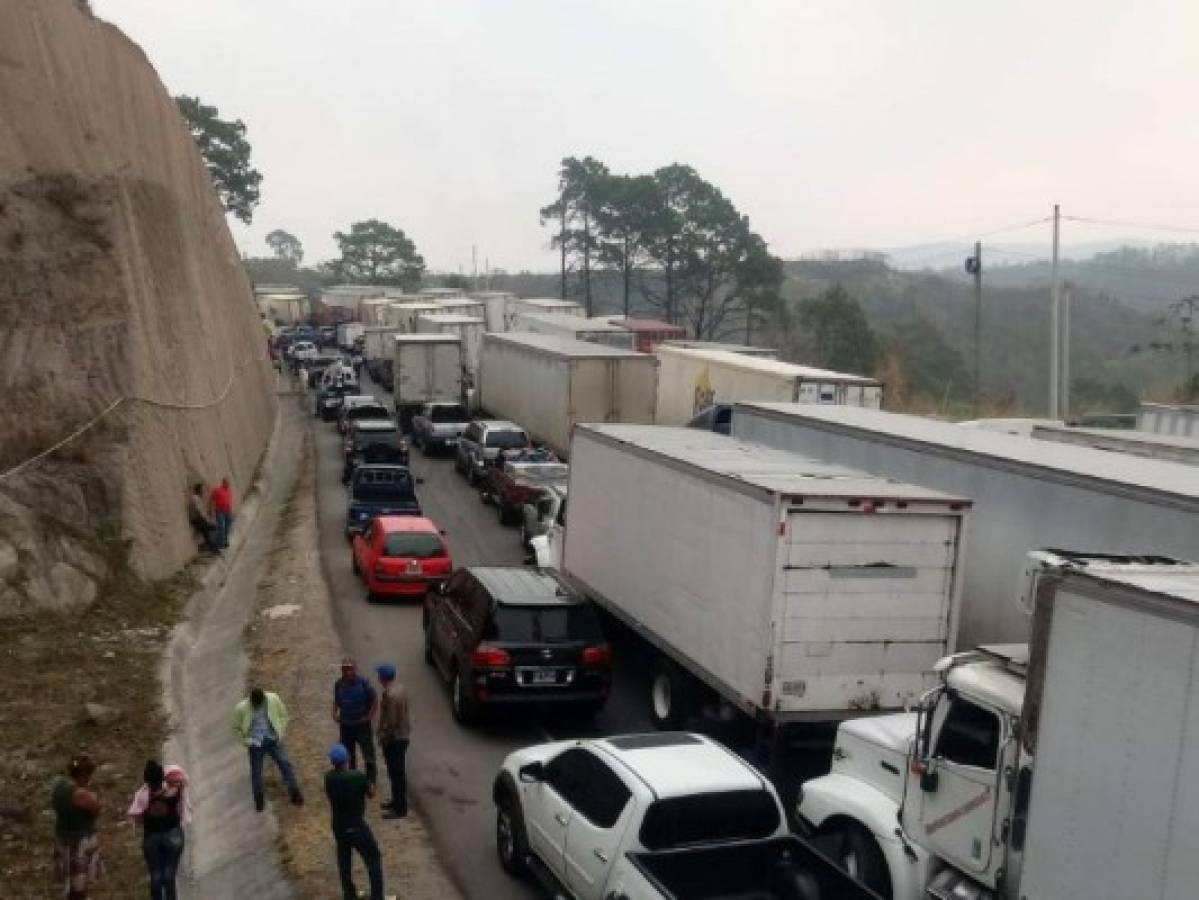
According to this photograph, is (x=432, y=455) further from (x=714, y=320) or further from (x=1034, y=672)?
(x=714, y=320)

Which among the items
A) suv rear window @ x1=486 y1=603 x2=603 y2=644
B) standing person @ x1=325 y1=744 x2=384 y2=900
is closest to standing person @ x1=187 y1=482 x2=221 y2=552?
suv rear window @ x1=486 y1=603 x2=603 y2=644

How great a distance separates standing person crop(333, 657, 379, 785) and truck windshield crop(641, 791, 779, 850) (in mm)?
4431

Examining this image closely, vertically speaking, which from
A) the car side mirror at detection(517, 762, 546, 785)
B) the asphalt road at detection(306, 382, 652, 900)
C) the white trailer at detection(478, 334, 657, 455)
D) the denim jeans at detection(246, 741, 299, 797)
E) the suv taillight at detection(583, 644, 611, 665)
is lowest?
the asphalt road at detection(306, 382, 652, 900)

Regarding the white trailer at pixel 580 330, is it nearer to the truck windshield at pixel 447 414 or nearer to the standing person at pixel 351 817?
the truck windshield at pixel 447 414

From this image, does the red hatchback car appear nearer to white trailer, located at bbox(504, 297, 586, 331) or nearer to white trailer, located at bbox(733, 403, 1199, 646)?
white trailer, located at bbox(733, 403, 1199, 646)

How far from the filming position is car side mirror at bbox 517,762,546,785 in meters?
10.7

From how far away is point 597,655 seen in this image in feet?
48.5

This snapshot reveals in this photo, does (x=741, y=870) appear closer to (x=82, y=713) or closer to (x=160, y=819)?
(x=160, y=819)

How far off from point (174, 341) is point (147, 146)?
28.0 feet

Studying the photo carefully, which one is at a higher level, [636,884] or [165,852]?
[636,884]

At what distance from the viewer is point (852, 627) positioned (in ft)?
40.4

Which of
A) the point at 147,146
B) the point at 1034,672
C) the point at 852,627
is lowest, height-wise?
the point at 852,627

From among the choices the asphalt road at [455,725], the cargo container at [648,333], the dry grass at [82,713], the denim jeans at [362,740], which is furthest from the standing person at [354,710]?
the cargo container at [648,333]

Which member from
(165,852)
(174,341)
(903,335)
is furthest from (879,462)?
(903,335)
